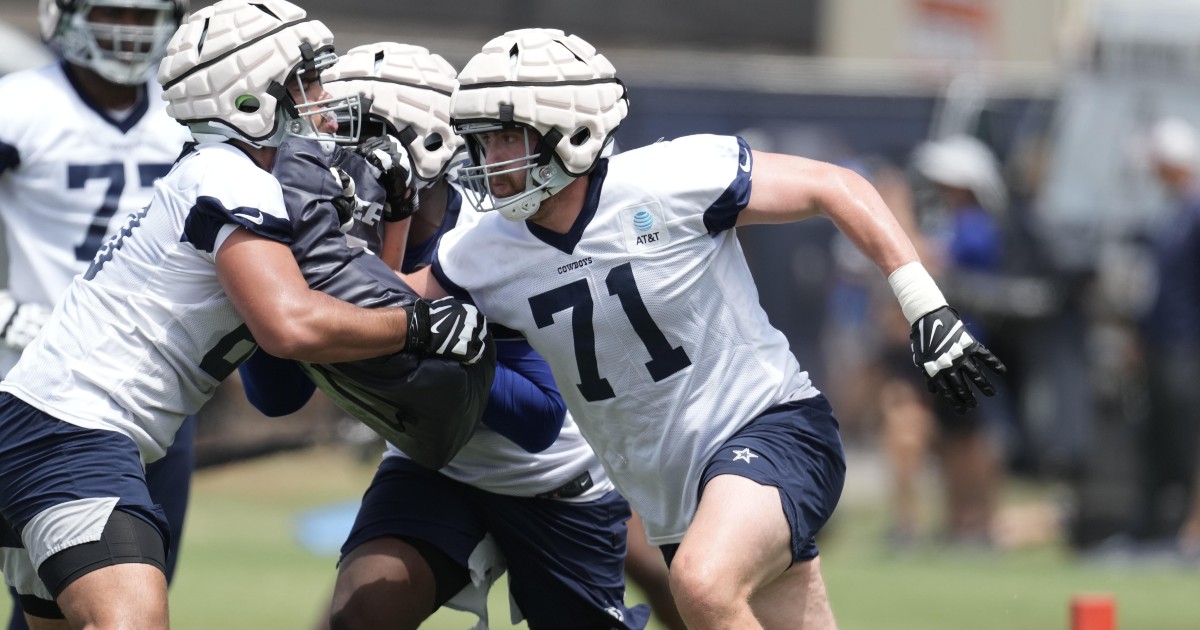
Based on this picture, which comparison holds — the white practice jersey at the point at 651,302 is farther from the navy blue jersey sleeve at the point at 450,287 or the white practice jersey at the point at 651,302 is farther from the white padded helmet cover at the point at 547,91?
the white padded helmet cover at the point at 547,91

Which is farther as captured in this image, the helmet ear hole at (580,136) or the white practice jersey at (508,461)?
the white practice jersey at (508,461)

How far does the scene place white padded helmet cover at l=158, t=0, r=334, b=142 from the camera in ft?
14.6

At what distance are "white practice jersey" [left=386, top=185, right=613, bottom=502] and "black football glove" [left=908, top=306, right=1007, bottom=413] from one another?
1.17 m

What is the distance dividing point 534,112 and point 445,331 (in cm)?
60

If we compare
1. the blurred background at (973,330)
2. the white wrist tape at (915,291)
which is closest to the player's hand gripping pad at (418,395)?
the white wrist tape at (915,291)

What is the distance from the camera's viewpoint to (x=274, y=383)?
16.1 ft

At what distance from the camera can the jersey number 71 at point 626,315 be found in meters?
4.61

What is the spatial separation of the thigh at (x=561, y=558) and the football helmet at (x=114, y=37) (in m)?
1.74

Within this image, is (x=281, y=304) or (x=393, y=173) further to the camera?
(x=393, y=173)

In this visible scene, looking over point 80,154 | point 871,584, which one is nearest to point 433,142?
point 80,154

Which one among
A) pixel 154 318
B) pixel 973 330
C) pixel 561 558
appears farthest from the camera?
pixel 973 330

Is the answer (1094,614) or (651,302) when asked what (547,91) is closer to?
(651,302)

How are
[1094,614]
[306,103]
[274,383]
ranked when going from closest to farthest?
[306,103]
[274,383]
[1094,614]

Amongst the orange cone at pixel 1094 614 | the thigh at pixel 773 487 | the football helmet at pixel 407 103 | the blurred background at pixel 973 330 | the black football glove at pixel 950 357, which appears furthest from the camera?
the blurred background at pixel 973 330
